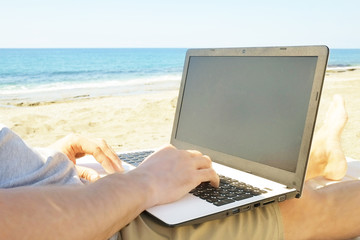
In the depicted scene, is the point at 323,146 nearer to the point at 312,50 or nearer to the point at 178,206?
the point at 312,50

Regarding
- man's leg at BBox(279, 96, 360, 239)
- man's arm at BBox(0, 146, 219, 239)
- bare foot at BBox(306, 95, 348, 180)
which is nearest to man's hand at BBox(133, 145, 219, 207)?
man's arm at BBox(0, 146, 219, 239)

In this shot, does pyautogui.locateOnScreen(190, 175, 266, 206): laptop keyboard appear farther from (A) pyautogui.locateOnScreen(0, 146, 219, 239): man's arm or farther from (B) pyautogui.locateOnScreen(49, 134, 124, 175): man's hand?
(B) pyautogui.locateOnScreen(49, 134, 124, 175): man's hand

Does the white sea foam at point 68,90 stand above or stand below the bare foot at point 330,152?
below

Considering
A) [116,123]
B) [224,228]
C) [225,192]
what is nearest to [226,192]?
[225,192]

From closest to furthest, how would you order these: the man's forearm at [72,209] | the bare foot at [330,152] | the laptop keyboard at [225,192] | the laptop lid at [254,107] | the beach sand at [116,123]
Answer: the man's forearm at [72,209] → the laptop keyboard at [225,192] → the laptop lid at [254,107] → the bare foot at [330,152] → the beach sand at [116,123]

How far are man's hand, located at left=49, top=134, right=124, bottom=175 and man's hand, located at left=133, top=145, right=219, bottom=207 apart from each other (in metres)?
0.33

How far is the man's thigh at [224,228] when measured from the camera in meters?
0.98

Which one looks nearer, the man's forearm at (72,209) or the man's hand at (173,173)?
the man's forearm at (72,209)

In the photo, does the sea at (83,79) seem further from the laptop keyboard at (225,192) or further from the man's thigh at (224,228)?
the man's thigh at (224,228)

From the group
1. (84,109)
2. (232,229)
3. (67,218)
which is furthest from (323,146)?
(84,109)

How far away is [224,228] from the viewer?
1.04m

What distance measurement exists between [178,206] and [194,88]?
785 millimetres

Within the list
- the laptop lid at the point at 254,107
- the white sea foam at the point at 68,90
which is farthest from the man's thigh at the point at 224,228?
the white sea foam at the point at 68,90

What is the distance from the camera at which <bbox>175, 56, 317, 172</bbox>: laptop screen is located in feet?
4.16
